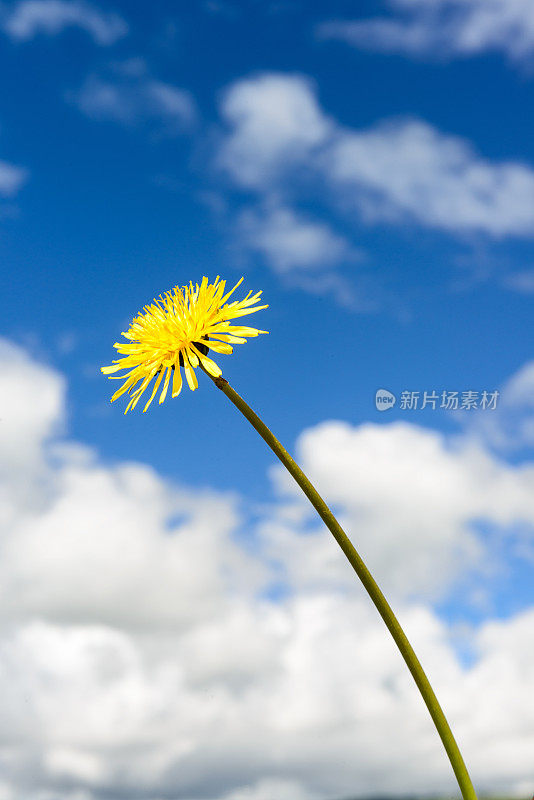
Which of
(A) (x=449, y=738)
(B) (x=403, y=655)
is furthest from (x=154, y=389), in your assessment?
(A) (x=449, y=738)

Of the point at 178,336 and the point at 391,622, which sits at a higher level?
the point at 178,336

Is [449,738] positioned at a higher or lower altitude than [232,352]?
lower

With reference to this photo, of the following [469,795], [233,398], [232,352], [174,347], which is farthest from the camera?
[174,347]

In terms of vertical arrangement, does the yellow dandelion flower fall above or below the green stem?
above

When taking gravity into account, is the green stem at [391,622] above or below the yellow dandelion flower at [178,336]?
below

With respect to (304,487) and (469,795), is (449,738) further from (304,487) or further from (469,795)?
(304,487)

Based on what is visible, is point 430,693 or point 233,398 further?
point 233,398

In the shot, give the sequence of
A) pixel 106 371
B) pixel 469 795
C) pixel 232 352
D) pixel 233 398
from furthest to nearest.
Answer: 1. pixel 106 371
2. pixel 232 352
3. pixel 233 398
4. pixel 469 795

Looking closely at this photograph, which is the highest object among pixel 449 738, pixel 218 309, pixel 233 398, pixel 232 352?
pixel 218 309
